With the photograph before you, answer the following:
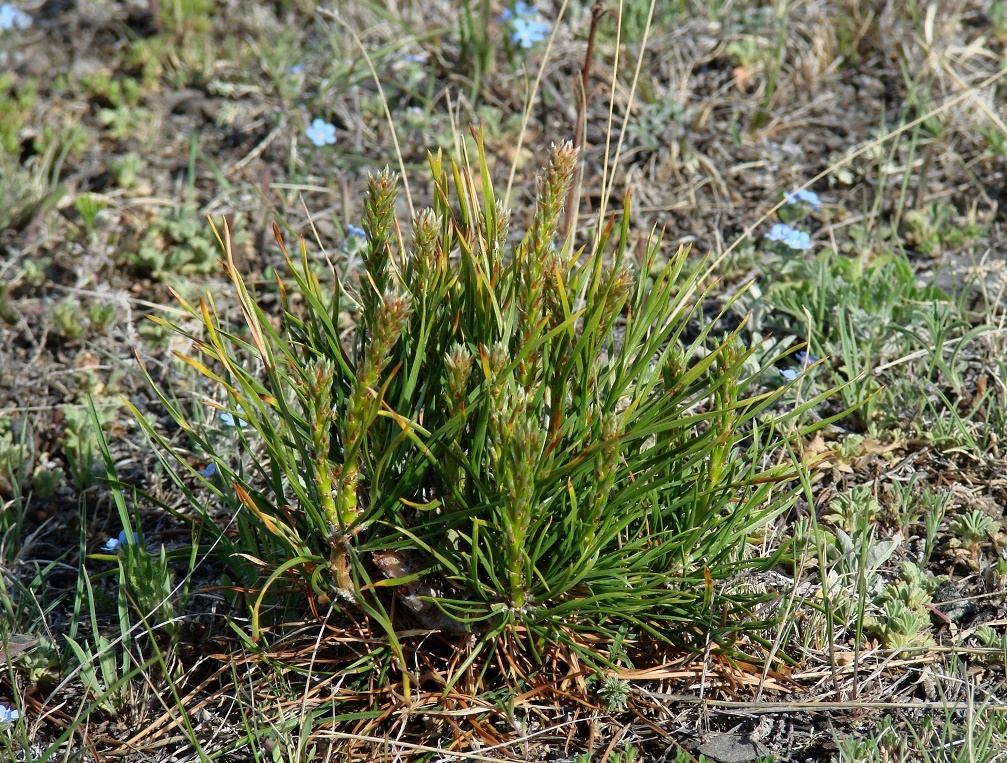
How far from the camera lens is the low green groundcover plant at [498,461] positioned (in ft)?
6.16

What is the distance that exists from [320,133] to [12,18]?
1974mm

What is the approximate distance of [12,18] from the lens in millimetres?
4695

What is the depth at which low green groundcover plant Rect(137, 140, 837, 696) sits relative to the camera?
6.16 feet

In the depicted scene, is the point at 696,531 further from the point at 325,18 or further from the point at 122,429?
the point at 325,18

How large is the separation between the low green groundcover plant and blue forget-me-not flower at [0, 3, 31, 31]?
Result: 11.4 feet

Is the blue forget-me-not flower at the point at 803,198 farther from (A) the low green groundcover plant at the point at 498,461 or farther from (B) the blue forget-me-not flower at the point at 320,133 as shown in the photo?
(B) the blue forget-me-not flower at the point at 320,133

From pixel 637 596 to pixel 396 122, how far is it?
285 centimetres

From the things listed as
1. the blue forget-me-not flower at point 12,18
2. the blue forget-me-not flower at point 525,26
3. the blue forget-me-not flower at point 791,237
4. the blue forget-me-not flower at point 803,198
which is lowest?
the blue forget-me-not flower at point 12,18

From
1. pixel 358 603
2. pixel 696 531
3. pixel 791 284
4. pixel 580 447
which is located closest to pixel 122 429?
pixel 358 603

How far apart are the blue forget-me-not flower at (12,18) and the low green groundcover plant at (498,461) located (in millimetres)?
3472

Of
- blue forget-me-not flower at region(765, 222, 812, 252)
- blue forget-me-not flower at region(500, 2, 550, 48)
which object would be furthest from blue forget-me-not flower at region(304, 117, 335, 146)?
Result: blue forget-me-not flower at region(765, 222, 812, 252)

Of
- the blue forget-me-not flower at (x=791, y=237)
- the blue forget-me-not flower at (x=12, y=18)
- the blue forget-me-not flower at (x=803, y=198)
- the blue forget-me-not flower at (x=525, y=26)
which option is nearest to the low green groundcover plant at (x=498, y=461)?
the blue forget-me-not flower at (x=791, y=237)

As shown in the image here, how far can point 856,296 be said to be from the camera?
3.14 metres

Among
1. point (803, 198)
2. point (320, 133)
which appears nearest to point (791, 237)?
point (803, 198)
